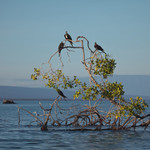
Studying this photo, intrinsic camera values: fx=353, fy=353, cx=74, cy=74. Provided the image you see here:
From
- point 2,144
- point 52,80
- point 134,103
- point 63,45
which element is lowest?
point 2,144

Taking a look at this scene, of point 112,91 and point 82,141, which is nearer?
point 82,141

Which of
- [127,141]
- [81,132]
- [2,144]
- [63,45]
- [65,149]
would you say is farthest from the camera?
[81,132]

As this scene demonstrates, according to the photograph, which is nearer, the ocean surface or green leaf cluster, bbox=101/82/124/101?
the ocean surface

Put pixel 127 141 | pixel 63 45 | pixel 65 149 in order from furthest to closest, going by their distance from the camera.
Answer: pixel 63 45 → pixel 127 141 → pixel 65 149

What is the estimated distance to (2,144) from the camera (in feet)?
58.0

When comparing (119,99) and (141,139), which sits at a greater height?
(119,99)

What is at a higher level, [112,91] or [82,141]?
[112,91]

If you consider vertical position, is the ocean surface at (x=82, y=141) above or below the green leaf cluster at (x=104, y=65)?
below

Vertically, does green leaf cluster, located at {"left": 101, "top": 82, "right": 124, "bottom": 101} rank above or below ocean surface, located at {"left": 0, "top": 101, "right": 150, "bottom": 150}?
above

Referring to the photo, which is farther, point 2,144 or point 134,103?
point 134,103

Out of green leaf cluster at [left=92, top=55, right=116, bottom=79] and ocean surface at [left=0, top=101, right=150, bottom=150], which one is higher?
green leaf cluster at [left=92, top=55, right=116, bottom=79]

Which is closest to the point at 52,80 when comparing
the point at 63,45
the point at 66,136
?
the point at 63,45

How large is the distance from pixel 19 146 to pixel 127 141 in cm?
577

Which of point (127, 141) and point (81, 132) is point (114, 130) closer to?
point (81, 132)
